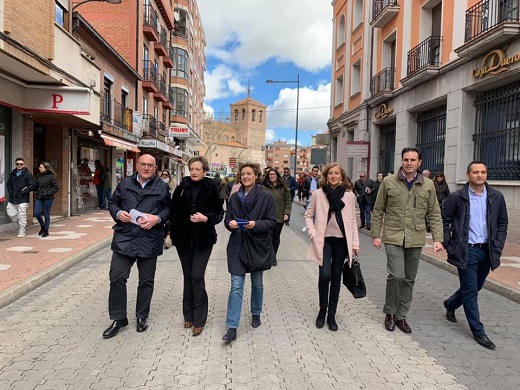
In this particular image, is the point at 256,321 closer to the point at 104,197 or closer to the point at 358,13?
the point at 104,197

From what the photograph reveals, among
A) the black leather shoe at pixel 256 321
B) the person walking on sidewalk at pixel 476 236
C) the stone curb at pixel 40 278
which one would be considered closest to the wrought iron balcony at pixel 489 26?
the person walking on sidewalk at pixel 476 236

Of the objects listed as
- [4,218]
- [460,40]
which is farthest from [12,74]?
[460,40]

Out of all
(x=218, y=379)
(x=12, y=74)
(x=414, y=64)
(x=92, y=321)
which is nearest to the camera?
(x=218, y=379)

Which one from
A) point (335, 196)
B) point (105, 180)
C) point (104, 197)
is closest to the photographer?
point (335, 196)

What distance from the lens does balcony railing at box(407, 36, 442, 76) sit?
1395 centimetres

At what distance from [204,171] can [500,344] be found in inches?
137

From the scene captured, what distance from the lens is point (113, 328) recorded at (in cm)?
413

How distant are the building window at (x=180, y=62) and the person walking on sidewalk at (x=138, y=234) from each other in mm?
36922

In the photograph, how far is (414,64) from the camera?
598 inches

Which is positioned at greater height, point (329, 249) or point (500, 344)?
point (329, 249)

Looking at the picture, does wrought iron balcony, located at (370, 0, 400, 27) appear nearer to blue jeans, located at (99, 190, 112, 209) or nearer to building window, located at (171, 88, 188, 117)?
blue jeans, located at (99, 190, 112, 209)

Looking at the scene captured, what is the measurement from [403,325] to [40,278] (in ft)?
16.7

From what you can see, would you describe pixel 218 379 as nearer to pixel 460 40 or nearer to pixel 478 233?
pixel 478 233

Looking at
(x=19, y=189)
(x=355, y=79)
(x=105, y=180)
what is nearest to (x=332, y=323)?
(x=19, y=189)
